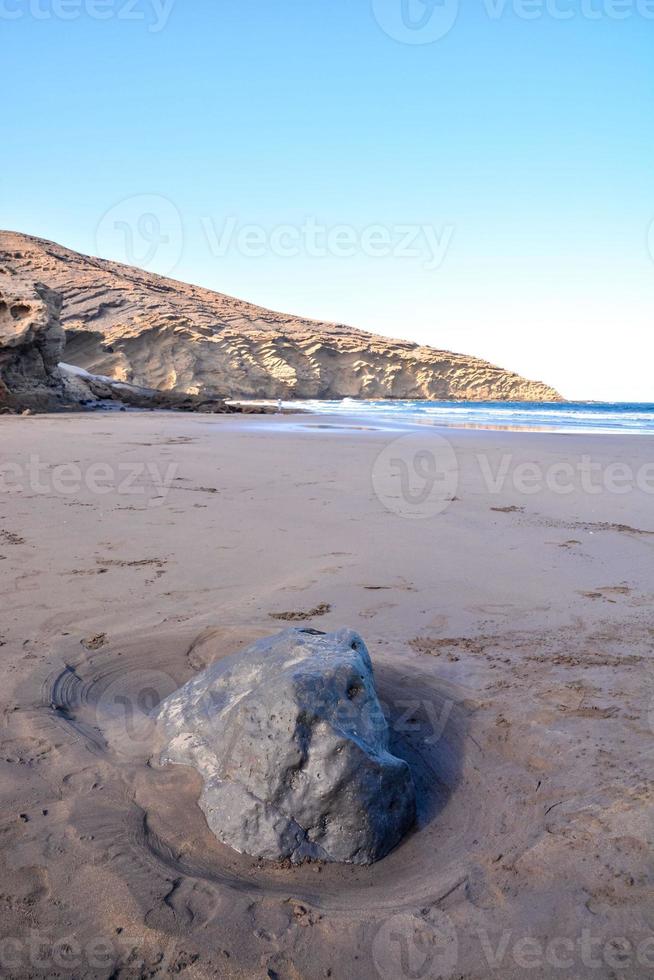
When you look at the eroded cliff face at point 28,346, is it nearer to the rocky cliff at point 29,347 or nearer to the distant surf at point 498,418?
the rocky cliff at point 29,347

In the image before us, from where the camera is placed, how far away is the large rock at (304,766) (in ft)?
5.37

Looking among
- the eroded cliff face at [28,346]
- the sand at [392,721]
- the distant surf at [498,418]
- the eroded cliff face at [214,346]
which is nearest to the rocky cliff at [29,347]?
the eroded cliff face at [28,346]

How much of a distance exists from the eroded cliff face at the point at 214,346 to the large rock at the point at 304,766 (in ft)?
99.6

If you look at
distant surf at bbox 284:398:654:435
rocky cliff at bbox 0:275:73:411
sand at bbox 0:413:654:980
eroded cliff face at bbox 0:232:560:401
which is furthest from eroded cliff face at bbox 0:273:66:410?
eroded cliff face at bbox 0:232:560:401

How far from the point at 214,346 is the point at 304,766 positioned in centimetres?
3892

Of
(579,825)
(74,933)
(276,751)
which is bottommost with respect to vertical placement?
(74,933)

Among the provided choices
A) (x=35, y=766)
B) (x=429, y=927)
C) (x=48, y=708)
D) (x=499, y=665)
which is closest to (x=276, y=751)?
(x=429, y=927)

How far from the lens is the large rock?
64.4 inches

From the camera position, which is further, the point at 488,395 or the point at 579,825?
the point at 488,395

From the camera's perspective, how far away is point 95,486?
18.6 feet

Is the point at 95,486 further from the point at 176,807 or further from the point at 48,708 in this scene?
the point at 176,807

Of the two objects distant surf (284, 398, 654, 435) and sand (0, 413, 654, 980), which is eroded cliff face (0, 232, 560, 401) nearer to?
distant surf (284, 398, 654, 435)

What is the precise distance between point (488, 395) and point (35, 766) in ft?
185

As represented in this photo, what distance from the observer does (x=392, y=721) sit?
2213 millimetres
